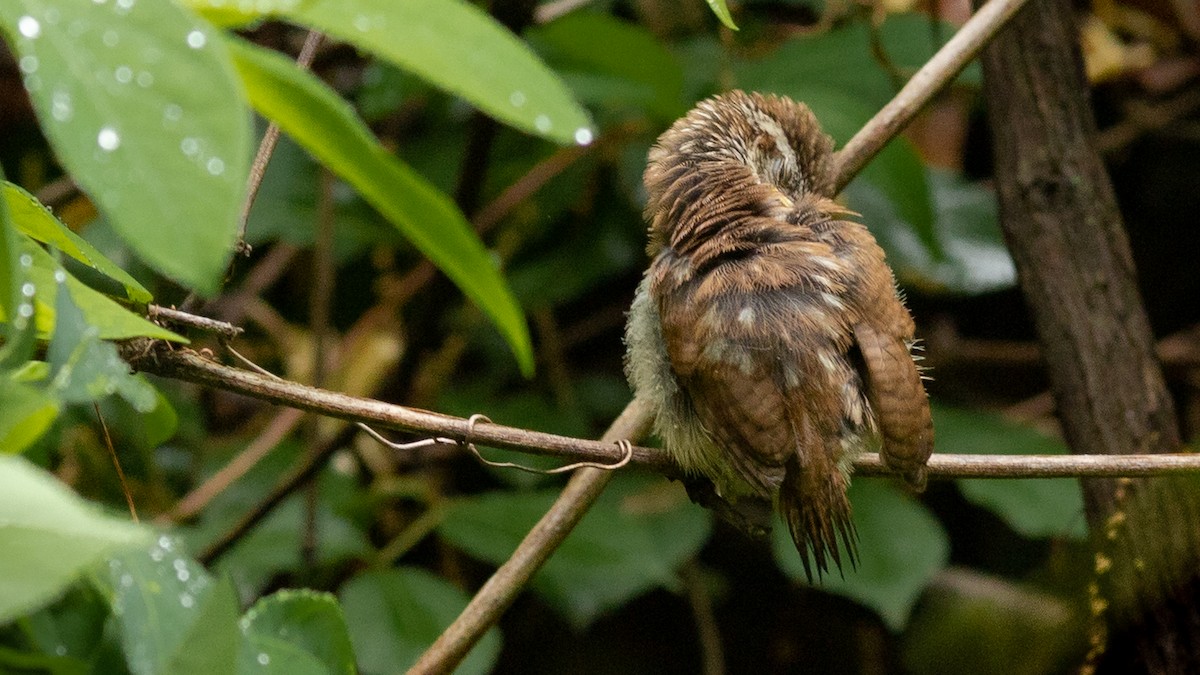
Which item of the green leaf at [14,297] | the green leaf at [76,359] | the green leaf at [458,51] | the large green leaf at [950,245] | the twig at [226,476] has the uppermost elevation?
the green leaf at [458,51]

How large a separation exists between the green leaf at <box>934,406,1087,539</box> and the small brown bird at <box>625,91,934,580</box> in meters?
1.02

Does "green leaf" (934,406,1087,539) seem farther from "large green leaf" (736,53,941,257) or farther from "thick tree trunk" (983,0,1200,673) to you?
"large green leaf" (736,53,941,257)

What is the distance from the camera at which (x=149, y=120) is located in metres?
0.57

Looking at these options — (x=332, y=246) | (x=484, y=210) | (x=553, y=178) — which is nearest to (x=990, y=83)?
(x=553, y=178)

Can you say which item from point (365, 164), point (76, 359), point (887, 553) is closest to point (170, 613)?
point (76, 359)

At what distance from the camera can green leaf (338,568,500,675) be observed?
7.46ft

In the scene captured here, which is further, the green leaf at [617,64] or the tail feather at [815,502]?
the green leaf at [617,64]

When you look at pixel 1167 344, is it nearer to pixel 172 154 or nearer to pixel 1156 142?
pixel 1156 142

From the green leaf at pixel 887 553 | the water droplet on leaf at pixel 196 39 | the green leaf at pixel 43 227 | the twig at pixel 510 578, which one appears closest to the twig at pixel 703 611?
the green leaf at pixel 887 553

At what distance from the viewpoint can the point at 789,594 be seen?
11.2ft

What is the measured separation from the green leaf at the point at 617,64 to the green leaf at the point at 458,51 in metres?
1.81

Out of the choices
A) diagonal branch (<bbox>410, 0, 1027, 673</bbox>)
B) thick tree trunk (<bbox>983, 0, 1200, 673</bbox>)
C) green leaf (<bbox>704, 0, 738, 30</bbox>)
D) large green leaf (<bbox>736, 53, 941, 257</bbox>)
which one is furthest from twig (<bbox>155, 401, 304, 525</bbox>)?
green leaf (<bbox>704, 0, 738, 30</bbox>)

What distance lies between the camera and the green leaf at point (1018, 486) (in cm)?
251

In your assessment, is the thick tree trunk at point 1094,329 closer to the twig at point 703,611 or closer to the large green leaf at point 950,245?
the large green leaf at point 950,245
